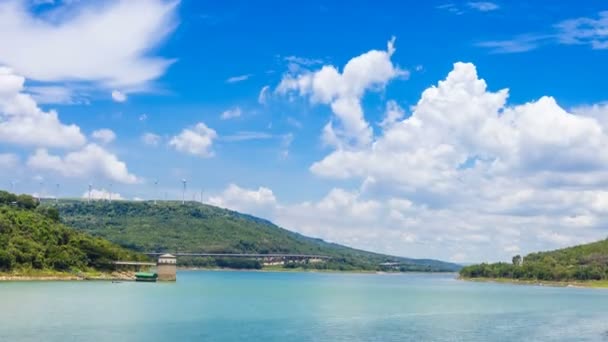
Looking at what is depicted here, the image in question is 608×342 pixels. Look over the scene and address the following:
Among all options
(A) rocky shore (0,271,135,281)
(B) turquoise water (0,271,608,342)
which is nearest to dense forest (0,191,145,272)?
(A) rocky shore (0,271,135,281)

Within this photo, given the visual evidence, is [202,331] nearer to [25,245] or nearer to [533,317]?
[533,317]

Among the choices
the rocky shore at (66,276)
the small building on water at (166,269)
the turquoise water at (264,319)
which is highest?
the small building on water at (166,269)

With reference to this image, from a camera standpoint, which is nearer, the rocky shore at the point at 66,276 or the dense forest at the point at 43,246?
the rocky shore at the point at 66,276

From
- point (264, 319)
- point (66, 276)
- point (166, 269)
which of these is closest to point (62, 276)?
point (66, 276)

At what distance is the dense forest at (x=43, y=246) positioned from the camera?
13012 cm

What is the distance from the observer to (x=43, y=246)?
13750 cm

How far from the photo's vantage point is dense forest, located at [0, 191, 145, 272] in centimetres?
13012

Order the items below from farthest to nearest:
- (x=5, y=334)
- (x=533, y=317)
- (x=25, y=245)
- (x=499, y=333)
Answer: (x=25, y=245) → (x=533, y=317) → (x=499, y=333) → (x=5, y=334)

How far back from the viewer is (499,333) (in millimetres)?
72188

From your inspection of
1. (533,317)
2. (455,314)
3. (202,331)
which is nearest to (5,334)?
(202,331)

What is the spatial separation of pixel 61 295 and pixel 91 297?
3.83 metres

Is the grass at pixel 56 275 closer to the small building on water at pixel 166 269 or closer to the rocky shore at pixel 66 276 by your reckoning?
the rocky shore at pixel 66 276

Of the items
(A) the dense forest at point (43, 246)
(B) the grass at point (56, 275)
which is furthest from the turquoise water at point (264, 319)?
(A) the dense forest at point (43, 246)

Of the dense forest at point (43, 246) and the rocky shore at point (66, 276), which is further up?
the dense forest at point (43, 246)
